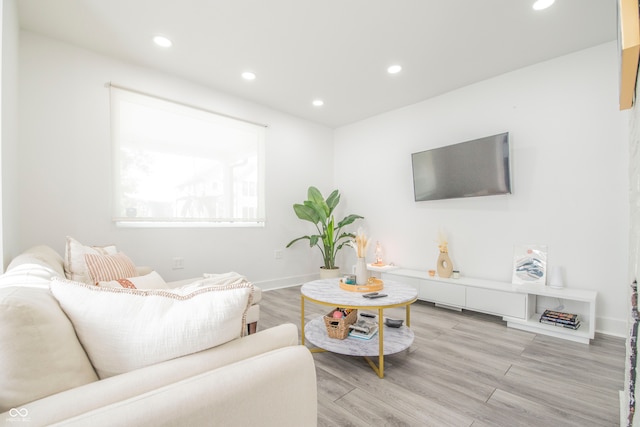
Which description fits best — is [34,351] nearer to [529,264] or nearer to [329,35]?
[329,35]

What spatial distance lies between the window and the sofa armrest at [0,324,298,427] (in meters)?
2.73

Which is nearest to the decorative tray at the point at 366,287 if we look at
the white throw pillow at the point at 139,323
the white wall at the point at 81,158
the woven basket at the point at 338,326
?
the woven basket at the point at 338,326

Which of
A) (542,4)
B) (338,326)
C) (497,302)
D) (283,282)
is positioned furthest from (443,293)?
(542,4)

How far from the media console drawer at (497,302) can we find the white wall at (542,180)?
0.41 meters

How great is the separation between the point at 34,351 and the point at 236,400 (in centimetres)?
44

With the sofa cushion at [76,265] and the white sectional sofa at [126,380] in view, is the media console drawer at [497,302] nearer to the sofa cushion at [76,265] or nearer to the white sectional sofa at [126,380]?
the white sectional sofa at [126,380]

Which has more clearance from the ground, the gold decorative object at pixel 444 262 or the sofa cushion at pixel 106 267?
the sofa cushion at pixel 106 267

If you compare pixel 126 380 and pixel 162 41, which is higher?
pixel 162 41

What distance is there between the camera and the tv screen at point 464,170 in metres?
3.09

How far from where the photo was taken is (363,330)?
7.31 feet

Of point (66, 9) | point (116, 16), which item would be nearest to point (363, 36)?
point (116, 16)

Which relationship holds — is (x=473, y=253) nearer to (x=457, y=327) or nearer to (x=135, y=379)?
(x=457, y=327)

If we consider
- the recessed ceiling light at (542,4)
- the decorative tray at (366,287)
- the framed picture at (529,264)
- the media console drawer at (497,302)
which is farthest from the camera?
Result: the framed picture at (529,264)

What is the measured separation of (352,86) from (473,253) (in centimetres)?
249
